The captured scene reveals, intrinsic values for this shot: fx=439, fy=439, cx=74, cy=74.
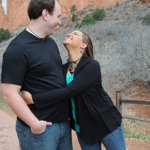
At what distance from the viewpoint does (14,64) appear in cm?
267

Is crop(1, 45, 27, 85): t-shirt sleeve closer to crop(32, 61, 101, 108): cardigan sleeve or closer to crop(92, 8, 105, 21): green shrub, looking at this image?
crop(32, 61, 101, 108): cardigan sleeve

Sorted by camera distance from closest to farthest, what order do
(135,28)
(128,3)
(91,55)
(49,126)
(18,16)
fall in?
1. (49,126)
2. (91,55)
3. (135,28)
4. (128,3)
5. (18,16)

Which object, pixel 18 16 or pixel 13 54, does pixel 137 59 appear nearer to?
pixel 13 54

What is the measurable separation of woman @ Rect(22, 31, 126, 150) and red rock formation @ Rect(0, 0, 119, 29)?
145 ft

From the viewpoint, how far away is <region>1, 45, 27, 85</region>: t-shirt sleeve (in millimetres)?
2670

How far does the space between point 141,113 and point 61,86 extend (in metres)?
12.6

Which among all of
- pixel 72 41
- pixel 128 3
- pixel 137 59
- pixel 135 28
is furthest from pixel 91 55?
pixel 128 3

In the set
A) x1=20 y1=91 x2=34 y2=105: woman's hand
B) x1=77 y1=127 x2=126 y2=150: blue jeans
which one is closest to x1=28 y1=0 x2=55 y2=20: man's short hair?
x1=20 y1=91 x2=34 y2=105: woman's hand

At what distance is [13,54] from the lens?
267cm

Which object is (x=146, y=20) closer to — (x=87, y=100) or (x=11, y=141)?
(x=11, y=141)

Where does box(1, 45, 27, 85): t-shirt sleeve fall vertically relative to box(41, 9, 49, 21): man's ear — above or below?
below

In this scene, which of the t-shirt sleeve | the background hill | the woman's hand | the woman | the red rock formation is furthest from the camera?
the red rock formation

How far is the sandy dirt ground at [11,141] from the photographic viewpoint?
5707 mm

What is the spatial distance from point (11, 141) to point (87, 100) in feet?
10.4
